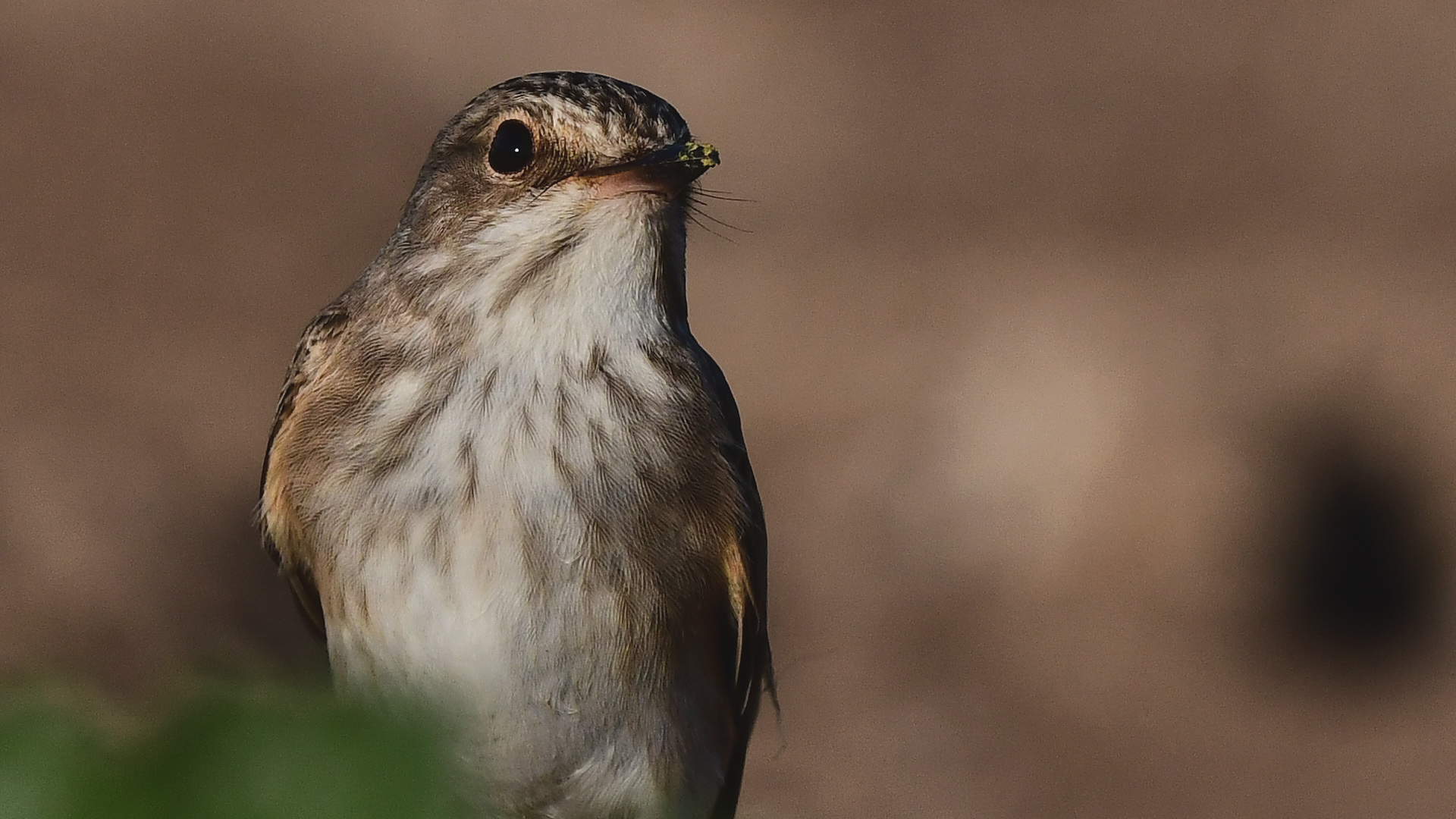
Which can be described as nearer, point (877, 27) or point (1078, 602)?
point (1078, 602)

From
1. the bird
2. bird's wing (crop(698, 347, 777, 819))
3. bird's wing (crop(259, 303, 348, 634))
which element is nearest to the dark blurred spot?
bird's wing (crop(698, 347, 777, 819))

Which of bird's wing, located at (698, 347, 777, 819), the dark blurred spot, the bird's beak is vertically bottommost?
the dark blurred spot

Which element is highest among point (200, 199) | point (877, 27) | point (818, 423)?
point (877, 27)

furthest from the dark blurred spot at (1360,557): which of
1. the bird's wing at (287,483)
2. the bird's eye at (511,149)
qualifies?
the bird's eye at (511,149)

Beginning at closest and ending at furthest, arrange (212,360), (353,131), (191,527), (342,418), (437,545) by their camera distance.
A: (437,545), (342,418), (191,527), (212,360), (353,131)

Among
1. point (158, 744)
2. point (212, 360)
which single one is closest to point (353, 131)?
point (212, 360)

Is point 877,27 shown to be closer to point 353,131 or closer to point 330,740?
point 353,131

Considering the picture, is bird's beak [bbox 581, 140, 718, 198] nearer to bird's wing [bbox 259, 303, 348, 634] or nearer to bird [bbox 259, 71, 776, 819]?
bird [bbox 259, 71, 776, 819]

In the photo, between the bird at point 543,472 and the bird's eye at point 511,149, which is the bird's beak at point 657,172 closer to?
the bird at point 543,472
